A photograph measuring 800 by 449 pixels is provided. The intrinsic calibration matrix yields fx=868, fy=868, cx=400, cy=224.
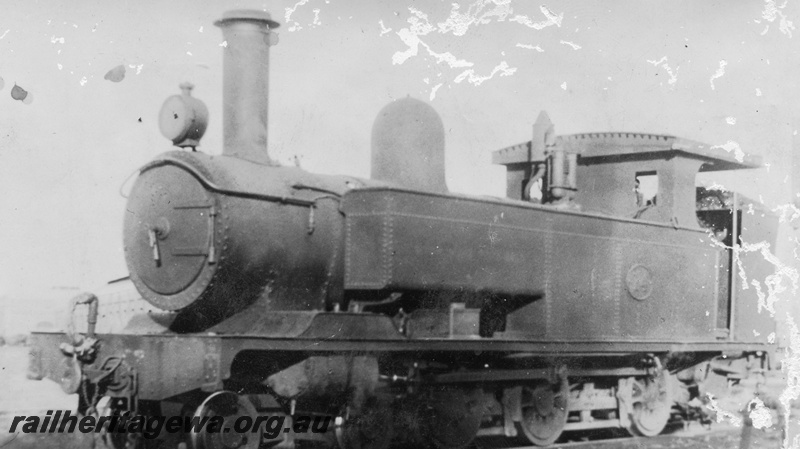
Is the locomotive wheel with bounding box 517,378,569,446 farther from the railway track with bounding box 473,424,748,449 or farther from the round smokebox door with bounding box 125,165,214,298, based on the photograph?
the round smokebox door with bounding box 125,165,214,298

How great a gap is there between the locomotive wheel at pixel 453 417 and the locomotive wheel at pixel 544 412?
746 mm

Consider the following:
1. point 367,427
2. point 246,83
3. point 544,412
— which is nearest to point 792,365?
point 544,412

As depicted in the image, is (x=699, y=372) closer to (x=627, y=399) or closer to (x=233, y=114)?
(x=627, y=399)

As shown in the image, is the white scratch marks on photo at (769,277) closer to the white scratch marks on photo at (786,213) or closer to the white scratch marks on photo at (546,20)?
the white scratch marks on photo at (786,213)

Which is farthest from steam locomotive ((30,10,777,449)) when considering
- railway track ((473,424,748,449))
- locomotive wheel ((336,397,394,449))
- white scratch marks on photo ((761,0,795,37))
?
white scratch marks on photo ((761,0,795,37))

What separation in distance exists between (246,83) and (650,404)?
5268 mm

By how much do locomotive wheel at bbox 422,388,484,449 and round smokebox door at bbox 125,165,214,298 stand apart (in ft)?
7.13

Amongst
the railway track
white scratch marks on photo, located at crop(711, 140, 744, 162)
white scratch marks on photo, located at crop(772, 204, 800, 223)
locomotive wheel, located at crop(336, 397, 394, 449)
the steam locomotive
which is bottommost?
the railway track

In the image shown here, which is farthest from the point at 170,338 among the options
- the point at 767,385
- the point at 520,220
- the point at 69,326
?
the point at 767,385

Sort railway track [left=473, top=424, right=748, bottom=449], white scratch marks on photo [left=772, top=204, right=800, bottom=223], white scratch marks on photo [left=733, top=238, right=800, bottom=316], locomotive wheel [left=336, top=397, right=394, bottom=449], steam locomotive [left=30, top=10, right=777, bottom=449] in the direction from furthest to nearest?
white scratch marks on photo [left=772, top=204, right=800, bottom=223] < white scratch marks on photo [left=733, top=238, right=800, bottom=316] < railway track [left=473, top=424, right=748, bottom=449] < locomotive wheel [left=336, top=397, right=394, bottom=449] < steam locomotive [left=30, top=10, right=777, bottom=449]

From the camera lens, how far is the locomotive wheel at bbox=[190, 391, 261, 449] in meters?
5.62

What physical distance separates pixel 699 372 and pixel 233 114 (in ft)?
18.9

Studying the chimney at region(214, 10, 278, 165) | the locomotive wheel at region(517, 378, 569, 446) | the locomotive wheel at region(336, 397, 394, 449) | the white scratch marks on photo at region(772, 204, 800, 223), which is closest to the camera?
the locomotive wheel at region(336, 397, 394, 449)

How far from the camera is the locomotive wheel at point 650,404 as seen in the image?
889 centimetres
